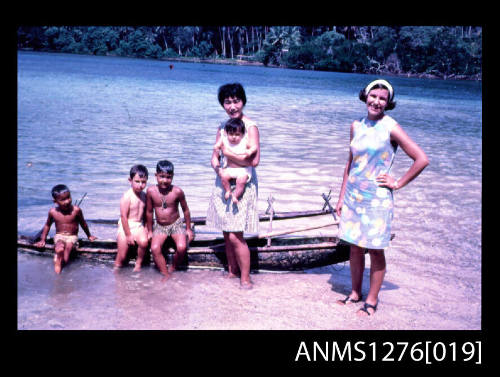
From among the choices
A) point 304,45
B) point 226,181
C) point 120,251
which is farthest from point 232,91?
point 304,45

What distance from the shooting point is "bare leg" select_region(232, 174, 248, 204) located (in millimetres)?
3994

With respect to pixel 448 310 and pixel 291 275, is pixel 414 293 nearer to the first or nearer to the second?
pixel 448 310

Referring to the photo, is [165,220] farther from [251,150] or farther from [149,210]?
[251,150]

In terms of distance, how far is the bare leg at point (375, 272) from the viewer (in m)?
3.68

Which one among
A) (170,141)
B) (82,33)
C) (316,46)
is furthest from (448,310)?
(82,33)

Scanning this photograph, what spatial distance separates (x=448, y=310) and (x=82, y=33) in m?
91.4

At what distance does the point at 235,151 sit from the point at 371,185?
116 centimetres

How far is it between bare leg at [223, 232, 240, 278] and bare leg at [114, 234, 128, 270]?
1034mm

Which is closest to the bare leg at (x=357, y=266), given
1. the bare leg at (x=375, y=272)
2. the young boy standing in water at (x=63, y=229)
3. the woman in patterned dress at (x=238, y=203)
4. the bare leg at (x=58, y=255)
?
the bare leg at (x=375, y=272)

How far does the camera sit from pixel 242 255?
4.35 m

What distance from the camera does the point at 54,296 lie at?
4.25 meters

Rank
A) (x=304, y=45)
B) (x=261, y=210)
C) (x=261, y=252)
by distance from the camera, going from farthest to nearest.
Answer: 1. (x=304, y=45)
2. (x=261, y=210)
3. (x=261, y=252)

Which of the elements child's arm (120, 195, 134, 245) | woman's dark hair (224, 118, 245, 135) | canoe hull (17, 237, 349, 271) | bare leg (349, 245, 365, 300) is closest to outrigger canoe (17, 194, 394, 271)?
canoe hull (17, 237, 349, 271)

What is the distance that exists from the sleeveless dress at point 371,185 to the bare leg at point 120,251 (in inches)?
89.7
